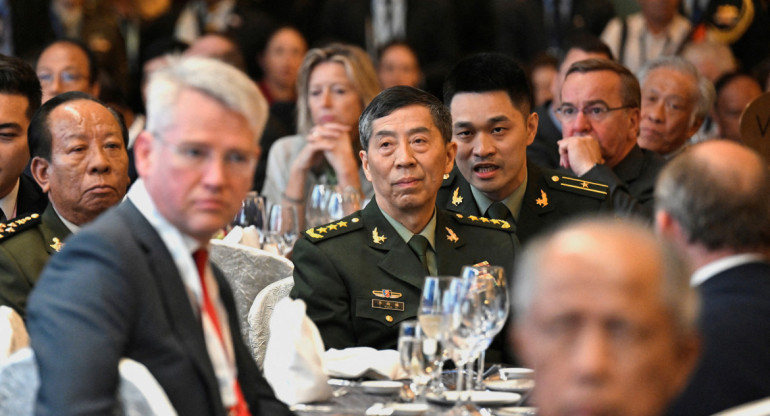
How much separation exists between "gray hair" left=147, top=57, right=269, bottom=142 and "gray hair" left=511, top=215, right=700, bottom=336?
74 cm

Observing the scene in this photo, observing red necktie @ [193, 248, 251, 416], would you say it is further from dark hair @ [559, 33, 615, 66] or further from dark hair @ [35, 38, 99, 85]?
dark hair @ [559, 33, 615, 66]

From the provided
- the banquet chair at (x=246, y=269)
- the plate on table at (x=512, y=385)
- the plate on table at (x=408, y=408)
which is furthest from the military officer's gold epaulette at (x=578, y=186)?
the plate on table at (x=408, y=408)

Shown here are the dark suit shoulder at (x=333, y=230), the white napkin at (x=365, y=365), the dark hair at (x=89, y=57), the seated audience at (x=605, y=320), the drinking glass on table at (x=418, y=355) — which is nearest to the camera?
the seated audience at (x=605, y=320)

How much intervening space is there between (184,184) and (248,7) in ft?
23.8

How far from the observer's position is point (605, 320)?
1547 mm

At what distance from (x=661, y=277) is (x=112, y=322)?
98cm

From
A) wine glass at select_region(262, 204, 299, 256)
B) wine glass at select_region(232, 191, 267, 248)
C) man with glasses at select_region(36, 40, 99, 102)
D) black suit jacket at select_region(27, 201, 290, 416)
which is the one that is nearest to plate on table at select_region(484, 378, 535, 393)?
black suit jacket at select_region(27, 201, 290, 416)

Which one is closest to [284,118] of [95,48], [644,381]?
[95,48]

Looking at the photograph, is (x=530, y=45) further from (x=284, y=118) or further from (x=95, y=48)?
(x=95, y=48)

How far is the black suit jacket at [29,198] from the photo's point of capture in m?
4.12

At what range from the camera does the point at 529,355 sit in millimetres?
1632

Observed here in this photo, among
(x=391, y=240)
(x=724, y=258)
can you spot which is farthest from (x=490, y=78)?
(x=724, y=258)

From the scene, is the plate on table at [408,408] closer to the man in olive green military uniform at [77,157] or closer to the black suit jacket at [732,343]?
the black suit jacket at [732,343]

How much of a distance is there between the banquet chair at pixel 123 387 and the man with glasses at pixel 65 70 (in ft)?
13.2
